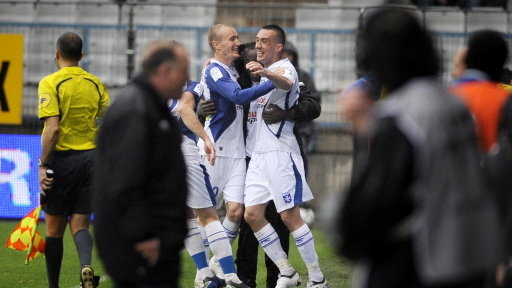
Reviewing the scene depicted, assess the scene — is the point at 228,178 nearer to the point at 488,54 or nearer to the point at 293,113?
the point at 293,113

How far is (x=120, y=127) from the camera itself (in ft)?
17.7

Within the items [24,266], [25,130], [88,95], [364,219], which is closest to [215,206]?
[88,95]

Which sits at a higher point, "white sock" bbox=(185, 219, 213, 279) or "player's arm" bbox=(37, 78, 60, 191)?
"player's arm" bbox=(37, 78, 60, 191)

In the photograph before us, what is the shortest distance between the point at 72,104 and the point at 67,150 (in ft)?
1.28

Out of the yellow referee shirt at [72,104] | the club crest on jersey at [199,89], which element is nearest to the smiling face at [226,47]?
the club crest on jersey at [199,89]

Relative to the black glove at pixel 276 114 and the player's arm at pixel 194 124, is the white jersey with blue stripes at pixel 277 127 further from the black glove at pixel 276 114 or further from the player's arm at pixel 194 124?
the player's arm at pixel 194 124

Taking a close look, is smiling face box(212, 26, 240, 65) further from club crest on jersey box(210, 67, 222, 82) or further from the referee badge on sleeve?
the referee badge on sleeve

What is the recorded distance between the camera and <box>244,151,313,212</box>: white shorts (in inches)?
396

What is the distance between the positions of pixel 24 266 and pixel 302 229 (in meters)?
3.33

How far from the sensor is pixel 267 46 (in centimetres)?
1020

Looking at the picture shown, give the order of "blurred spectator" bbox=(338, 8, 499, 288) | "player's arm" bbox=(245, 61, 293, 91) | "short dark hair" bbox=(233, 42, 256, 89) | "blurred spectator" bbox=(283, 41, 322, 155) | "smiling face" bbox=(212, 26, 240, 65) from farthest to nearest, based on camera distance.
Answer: "blurred spectator" bbox=(283, 41, 322, 155) < "short dark hair" bbox=(233, 42, 256, 89) < "smiling face" bbox=(212, 26, 240, 65) < "player's arm" bbox=(245, 61, 293, 91) < "blurred spectator" bbox=(338, 8, 499, 288)

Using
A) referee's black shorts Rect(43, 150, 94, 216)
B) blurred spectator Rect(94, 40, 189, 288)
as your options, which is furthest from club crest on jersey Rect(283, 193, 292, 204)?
blurred spectator Rect(94, 40, 189, 288)

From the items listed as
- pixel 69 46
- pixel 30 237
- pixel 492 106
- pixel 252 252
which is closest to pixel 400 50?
pixel 492 106

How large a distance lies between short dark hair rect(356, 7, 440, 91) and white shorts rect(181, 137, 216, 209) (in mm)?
5708
